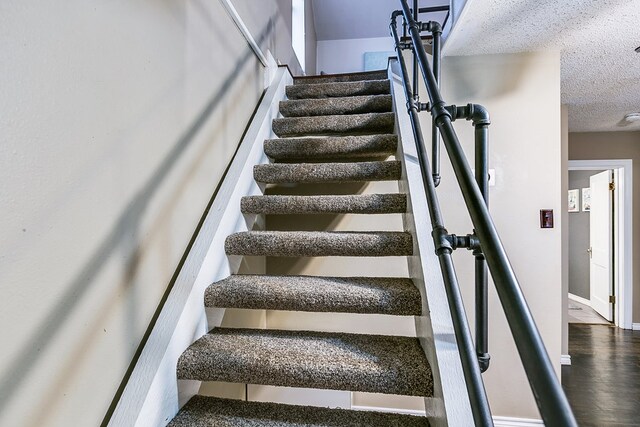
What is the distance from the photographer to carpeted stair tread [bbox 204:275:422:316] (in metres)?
1.09

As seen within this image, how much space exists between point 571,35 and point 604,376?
2.62 m

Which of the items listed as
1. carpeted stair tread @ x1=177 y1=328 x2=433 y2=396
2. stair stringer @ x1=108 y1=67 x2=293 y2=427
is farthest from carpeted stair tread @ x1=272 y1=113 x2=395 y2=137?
carpeted stair tread @ x1=177 y1=328 x2=433 y2=396

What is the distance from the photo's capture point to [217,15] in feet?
4.80

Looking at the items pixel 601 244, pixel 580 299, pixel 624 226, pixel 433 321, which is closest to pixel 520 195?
pixel 433 321

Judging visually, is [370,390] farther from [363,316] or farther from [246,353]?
[363,316]

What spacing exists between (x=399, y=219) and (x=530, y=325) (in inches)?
70.2

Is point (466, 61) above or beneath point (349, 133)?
above

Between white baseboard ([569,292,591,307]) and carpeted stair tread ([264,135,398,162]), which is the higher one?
carpeted stair tread ([264,135,398,162])

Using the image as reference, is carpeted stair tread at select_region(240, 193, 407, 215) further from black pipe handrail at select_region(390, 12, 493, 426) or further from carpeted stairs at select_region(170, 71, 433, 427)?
black pipe handrail at select_region(390, 12, 493, 426)

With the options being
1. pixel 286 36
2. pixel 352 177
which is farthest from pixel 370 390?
pixel 286 36

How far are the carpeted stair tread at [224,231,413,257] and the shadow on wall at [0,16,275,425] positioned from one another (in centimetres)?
30

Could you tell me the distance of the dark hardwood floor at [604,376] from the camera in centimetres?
212

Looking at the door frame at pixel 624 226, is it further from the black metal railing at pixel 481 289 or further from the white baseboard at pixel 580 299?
the black metal railing at pixel 481 289

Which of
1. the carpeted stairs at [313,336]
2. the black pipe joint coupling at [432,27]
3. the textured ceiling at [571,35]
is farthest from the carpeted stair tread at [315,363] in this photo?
the textured ceiling at [571,35]
